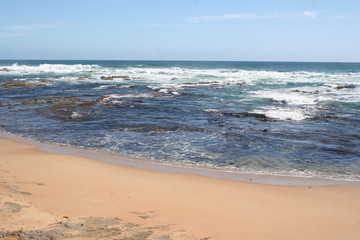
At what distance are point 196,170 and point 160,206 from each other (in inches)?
120

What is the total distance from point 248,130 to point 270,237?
9560 mm

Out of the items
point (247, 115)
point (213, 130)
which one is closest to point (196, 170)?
point (213, 130)

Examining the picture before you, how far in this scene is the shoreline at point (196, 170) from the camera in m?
8.34

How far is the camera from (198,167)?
9438mm

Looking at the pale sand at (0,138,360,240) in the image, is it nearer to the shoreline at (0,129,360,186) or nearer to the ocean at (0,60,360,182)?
the shoreline at (0,129,360,186)

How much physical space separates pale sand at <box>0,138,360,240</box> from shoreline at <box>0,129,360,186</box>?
358 mm

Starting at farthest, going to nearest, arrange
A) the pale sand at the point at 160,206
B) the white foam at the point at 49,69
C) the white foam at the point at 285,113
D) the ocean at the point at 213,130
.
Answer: the white foam at the point at 49,69 < the white foam at the point at 285,113 < the ocean at the point at 213,130 < the pale sand at the point at 160,206

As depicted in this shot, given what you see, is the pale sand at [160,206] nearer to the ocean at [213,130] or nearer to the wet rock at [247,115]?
the ocean at [213,130]

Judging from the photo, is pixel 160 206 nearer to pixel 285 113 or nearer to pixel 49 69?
pixel 285 113

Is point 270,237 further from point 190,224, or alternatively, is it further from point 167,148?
point 167,148

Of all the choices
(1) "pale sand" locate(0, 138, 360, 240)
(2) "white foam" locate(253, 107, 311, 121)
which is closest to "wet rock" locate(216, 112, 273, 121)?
(2) "white foam" locate(253, 107, 311, 121)

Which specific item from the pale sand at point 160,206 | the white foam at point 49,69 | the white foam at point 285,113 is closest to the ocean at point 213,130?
the white foam at point 285,113

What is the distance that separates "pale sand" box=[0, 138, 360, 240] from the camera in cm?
500

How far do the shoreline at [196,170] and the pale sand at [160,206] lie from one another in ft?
1.17
